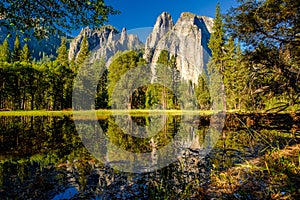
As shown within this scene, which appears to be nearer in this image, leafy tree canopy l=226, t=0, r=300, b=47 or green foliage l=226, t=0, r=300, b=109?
green foliage l=226, t=0, r=300, b=109

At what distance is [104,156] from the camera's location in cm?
735

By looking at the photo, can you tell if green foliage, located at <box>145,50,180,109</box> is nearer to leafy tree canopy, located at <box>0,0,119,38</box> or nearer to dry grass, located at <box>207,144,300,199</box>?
leafy tree canopy, located at <box>0,0,119,38</box>

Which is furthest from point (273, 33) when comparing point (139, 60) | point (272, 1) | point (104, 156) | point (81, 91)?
point (81, 91)

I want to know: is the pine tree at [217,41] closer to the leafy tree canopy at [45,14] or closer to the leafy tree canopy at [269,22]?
the leafy tree canopy at [269,22]

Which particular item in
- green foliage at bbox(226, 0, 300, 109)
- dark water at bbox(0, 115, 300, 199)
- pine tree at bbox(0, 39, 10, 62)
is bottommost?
dark water at bbox(0, 115, 300, 199)

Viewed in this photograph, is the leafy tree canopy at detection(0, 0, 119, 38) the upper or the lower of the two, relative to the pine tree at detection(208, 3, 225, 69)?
lower

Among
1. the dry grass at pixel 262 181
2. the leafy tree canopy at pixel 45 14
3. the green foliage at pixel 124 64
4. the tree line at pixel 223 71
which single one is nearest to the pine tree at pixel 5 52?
the tree line at pixel 223 71

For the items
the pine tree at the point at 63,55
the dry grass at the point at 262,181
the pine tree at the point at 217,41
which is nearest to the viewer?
the dry grass at the point at 262,181

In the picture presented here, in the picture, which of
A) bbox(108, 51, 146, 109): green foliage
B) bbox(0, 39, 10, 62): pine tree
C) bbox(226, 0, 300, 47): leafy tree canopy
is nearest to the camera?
bbox(226, 0, 300, 47): leafy tree canopy

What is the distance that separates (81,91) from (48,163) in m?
50.9

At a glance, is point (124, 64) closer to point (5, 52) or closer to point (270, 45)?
point (5, 52)

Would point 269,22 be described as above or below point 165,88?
below

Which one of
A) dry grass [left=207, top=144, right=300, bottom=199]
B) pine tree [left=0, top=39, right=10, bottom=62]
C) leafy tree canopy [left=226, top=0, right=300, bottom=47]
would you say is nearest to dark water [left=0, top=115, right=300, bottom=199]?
dry grass [left=207, top=144, right=300, bottom=199]

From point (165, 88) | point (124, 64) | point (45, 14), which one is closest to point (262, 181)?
point (45, 14)
